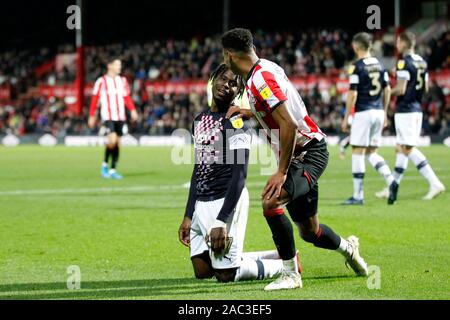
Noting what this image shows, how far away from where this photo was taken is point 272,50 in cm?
4244

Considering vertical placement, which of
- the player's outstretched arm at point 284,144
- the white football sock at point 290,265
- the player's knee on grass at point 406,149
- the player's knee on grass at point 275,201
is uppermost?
the player's outstretched arm at point 284,144

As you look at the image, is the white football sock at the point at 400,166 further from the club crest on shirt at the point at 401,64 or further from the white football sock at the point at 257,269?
the white football sock at the point at 257,269

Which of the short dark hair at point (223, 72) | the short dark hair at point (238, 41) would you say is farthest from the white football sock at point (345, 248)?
the short dark hair at point (238, 41)

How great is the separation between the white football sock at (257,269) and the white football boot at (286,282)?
453mm

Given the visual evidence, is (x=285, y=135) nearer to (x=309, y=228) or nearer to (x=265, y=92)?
(x=265, y=92)

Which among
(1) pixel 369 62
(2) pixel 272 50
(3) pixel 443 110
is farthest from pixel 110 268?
(2) pixel 272 50

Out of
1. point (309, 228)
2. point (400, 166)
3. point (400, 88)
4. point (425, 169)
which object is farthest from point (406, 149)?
point (309, 228)

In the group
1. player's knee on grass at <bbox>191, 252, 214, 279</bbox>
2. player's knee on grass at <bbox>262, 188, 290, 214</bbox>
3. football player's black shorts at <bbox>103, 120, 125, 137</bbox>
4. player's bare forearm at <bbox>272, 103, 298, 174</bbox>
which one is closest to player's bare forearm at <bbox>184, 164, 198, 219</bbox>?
player's knee on grass at <bbox>191, 252, 214, 279</bbox>

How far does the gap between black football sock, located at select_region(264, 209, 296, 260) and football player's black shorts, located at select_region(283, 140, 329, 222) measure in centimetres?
15

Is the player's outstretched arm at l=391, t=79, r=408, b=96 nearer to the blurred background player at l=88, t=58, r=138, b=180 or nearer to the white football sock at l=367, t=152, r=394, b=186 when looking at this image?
the white football sock at l=367, t=152, r=394, b=186

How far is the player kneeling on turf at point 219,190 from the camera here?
7.67 metres

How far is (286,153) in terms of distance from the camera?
6.77 meters

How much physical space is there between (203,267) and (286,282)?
879mm

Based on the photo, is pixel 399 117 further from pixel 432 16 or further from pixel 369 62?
pixel 432 16
